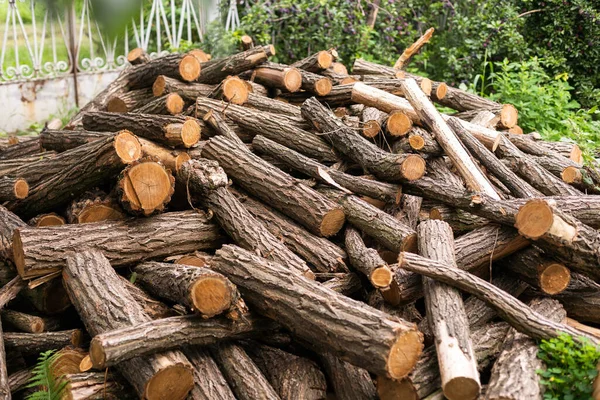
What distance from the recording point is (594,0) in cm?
856

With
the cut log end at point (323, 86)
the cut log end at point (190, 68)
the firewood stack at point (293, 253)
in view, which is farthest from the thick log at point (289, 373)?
the cut log end at point (190, 68)

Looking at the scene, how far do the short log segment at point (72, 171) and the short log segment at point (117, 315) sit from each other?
1.84 ft

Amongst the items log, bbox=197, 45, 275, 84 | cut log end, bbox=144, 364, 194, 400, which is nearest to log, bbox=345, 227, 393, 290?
cut log end, bbox=144, 364, 194, 400

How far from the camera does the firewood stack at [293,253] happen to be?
10.8 feet

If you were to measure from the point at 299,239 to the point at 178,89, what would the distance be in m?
2.15

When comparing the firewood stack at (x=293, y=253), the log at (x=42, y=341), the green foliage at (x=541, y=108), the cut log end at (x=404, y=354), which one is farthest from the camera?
the green foliage at (x=541, y=108)

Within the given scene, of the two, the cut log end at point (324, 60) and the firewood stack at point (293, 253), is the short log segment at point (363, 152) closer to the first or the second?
the firewood stack at point (293, 253)

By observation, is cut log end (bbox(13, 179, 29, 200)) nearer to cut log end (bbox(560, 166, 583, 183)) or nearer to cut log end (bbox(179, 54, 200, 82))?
cut log end (bbox(179, 54, 200, 82))

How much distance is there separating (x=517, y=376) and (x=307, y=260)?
58.1 inches

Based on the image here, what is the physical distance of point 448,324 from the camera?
11.1ft

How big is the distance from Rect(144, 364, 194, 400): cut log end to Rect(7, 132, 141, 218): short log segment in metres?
1.39

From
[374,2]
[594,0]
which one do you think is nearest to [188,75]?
[374,2]

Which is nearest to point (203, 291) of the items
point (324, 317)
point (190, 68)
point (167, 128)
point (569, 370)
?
point (324, 317)

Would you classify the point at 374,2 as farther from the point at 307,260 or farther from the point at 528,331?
the point at 528,331
